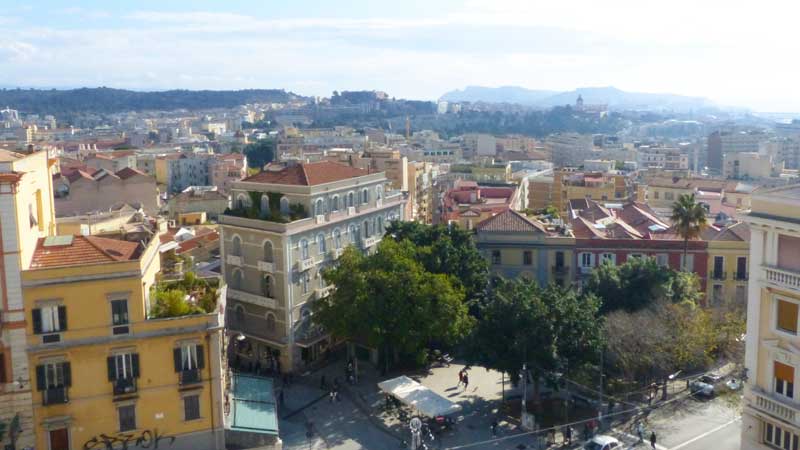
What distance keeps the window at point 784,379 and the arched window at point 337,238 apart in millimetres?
28760

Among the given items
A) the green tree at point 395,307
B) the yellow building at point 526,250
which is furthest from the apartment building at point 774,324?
the yellow building at point 526,250

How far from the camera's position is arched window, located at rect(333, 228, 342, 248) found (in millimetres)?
49000

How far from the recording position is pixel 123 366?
29547mm

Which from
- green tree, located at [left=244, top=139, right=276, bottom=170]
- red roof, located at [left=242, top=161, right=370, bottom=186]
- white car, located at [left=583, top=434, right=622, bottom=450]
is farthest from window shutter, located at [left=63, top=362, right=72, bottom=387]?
green tree, located at [left=244, top=139, right=276, bottom=170]

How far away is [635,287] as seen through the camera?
44.3m

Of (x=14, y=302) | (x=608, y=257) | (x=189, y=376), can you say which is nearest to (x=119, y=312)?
(x=14, y=302)

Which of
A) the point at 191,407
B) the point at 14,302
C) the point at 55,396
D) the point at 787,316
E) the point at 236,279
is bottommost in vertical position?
the point at 191,407

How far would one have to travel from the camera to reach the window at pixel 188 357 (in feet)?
99.1

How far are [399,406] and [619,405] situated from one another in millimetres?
11017

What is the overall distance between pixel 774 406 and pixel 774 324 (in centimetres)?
274

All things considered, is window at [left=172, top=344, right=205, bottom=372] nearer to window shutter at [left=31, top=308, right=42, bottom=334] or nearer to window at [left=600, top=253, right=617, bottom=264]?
window shutter at [left=31, top=308, right=42, bottom=334]

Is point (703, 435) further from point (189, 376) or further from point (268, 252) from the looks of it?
point (268, 252)

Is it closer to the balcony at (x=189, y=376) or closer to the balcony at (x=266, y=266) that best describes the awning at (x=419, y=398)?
the balcony at (x=189, y=376)

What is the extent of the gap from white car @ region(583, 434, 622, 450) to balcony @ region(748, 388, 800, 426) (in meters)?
7.88
